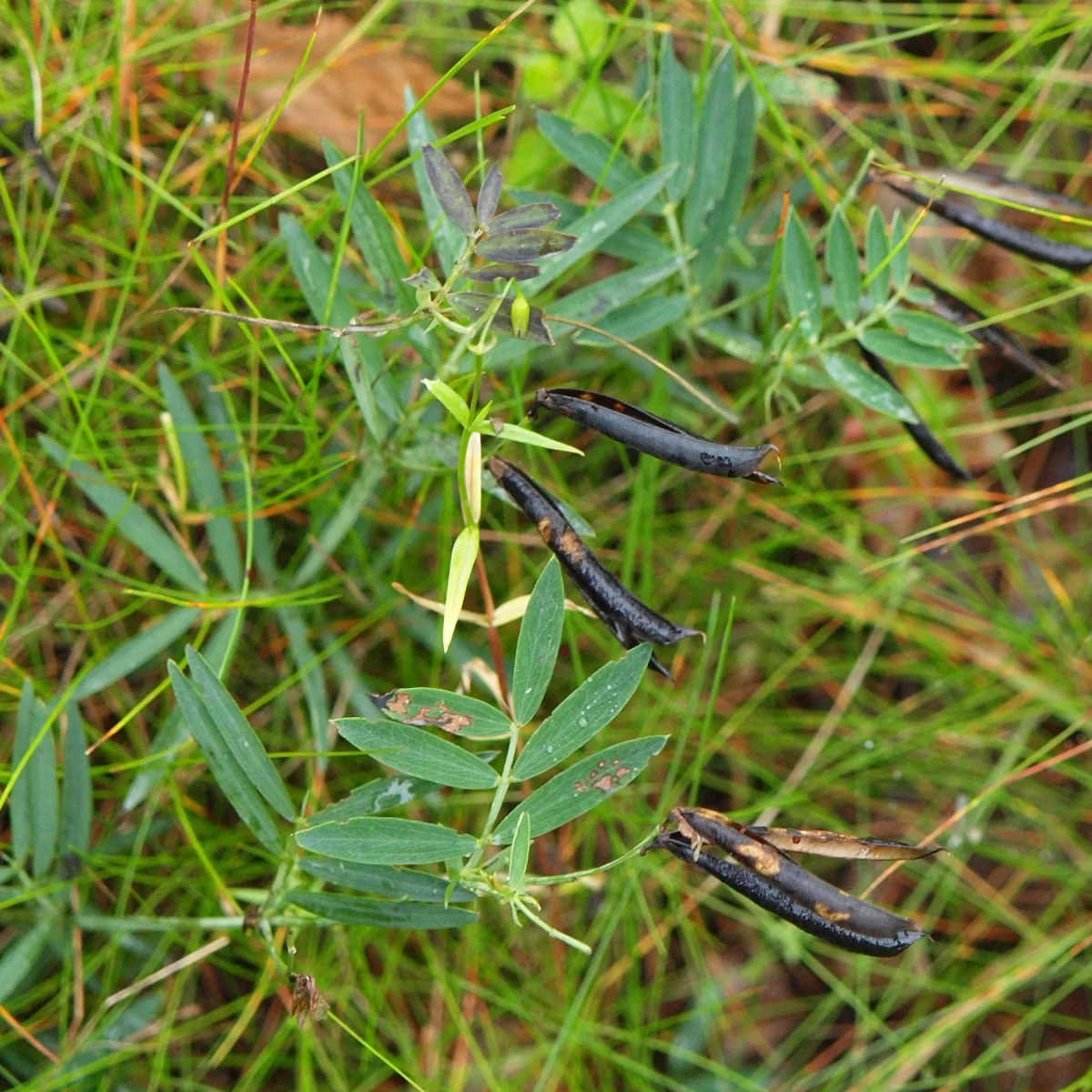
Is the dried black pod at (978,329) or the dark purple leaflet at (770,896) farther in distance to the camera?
the dried black pod at (978,329)

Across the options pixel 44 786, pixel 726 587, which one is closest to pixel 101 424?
pixel 44 786

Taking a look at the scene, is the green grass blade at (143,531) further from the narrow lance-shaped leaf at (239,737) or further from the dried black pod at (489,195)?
the dried black pod at (489,195)

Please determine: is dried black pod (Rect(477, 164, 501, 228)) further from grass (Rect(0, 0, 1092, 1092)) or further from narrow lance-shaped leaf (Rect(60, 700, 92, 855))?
narrow lance-shaped leaf (Rect(60, 700, 92, 855))

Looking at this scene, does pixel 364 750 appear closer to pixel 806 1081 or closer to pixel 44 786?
pixel 44 786

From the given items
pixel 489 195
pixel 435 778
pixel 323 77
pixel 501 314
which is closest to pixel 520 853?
pixel 435 778

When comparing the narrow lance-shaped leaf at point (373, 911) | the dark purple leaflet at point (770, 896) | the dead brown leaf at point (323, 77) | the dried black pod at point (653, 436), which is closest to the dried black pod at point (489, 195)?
the dried black pod at point (653, 436)

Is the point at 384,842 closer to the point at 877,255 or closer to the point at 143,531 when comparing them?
the point at 143,531
